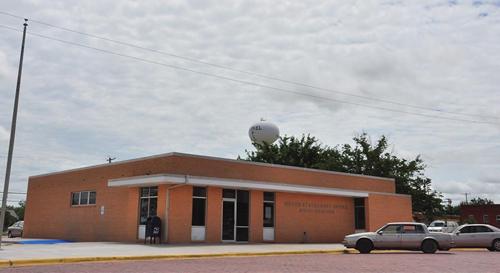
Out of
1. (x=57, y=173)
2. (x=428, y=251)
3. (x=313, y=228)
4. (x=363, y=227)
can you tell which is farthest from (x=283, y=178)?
(x=57, y=173)

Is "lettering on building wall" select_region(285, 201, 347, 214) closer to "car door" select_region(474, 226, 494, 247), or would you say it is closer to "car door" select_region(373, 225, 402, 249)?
"car door" select_region(373, 225, 402, 249)

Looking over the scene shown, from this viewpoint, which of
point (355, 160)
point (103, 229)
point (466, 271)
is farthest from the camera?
point (355, 160)

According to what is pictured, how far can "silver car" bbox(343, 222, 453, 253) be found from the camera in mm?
22891

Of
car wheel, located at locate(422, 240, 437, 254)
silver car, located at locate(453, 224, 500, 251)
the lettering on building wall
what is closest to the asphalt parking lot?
car wheel, located at locate(422, 240, 437, 254)

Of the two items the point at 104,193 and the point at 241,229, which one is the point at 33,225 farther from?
the point at 241,229

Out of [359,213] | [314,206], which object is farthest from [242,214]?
[359,213]

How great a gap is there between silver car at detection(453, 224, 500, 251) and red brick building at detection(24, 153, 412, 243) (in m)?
7.46

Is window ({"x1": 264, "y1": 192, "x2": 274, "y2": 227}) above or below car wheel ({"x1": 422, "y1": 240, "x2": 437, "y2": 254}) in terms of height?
above

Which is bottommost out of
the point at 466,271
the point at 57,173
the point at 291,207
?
the point at 466,271

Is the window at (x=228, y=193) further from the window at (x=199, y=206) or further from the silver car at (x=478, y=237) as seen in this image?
the silver car at (x=478, y=237)

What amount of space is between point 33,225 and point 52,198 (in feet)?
12.0

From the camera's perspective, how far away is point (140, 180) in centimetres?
2566

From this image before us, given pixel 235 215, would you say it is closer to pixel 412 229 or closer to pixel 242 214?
pixel 242 214

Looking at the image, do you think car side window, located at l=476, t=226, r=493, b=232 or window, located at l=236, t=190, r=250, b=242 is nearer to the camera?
car side window, located at l=476, t=226, r=493, b=232
